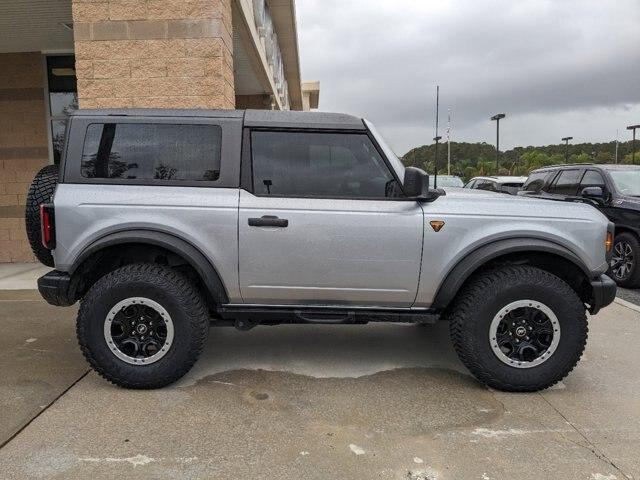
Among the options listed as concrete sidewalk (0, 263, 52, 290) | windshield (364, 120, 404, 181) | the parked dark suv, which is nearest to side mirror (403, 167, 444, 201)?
windshield (364, 120, 404, 181)

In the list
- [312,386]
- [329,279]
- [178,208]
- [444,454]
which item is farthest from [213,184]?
[444,454]

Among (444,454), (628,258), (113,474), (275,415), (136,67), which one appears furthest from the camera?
(628,258)

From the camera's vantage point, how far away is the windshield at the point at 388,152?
11.5 feet

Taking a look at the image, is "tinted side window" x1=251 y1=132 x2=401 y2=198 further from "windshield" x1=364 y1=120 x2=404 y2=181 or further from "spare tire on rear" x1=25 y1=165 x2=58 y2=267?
"spare tire on rear" x1=25 y1=165 x2=58 y2=267

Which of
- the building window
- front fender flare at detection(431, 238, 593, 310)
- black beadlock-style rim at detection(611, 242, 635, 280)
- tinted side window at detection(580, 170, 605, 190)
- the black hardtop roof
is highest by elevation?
the building window

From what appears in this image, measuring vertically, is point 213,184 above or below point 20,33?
below

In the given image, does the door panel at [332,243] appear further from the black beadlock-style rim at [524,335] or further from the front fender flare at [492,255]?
the black beadlock-style rim at [524,335]

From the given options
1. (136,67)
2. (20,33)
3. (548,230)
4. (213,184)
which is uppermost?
(20,33)

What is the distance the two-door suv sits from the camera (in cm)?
340

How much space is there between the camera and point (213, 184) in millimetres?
3467

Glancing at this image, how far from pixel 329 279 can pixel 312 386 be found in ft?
2.63

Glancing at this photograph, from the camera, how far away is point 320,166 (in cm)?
351

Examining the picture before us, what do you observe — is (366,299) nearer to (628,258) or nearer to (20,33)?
(628,258)

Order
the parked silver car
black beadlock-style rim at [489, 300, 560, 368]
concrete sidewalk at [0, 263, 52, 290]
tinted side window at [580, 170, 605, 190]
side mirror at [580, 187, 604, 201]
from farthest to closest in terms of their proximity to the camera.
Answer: the parked silver car, tinted side window at [580, 170, 605, 190], side mirror at [580, 187, 604, 201], concrete sidewalk at [0, 263, 52, 290], black beadlock-style rim at [489, 300, 560, 368]
